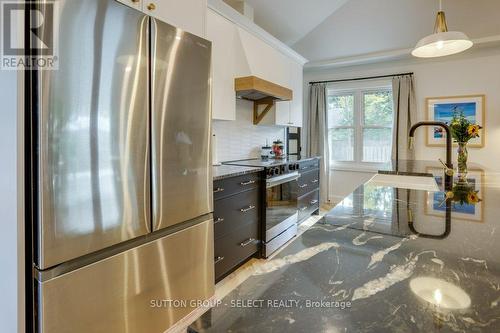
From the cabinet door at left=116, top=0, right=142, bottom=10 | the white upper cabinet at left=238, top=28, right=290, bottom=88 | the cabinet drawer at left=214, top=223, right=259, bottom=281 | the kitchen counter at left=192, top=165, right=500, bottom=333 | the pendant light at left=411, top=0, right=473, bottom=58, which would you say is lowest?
the cabinet drawer at left=214, top=223, right=259, bottom=281

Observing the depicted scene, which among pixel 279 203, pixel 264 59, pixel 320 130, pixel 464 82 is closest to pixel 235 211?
pixel 279 203

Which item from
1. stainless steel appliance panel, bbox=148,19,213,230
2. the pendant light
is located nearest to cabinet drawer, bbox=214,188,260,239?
stainless steel appliance panel, bbox=148,19,213,230

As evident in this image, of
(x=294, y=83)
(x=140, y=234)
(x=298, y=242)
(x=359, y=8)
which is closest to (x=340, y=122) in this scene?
(x=294, y=83)

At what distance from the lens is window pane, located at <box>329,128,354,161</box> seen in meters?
5.32

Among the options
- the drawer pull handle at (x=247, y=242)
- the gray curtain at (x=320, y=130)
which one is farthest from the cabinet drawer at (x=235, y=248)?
the gray curtain at (x=320, y=130)

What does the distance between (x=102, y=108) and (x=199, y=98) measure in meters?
0.68

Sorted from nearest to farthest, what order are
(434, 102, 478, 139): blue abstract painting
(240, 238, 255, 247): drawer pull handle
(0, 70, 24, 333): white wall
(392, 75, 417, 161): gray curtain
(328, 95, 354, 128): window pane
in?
(0, 70, 24, 333): white wall
(240, 238, 255, 247): drawer pull handle
(434, 102, 478, 139): blue abstract painting
(392, 75, 417, 161): gray curtain
(328, 95, 354, 128): window pane

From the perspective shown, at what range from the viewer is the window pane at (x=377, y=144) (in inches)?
196

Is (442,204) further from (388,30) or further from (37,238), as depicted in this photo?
(388,30)

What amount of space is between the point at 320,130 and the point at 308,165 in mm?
1529

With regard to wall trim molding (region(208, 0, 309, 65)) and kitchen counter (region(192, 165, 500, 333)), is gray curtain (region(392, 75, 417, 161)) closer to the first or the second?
wall trim molding (region(208, 0, 309, 65))

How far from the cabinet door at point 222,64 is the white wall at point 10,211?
166 centimetres

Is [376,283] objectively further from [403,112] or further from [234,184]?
[403,112]

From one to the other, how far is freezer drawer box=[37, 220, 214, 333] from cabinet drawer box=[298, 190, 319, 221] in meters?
2.00
